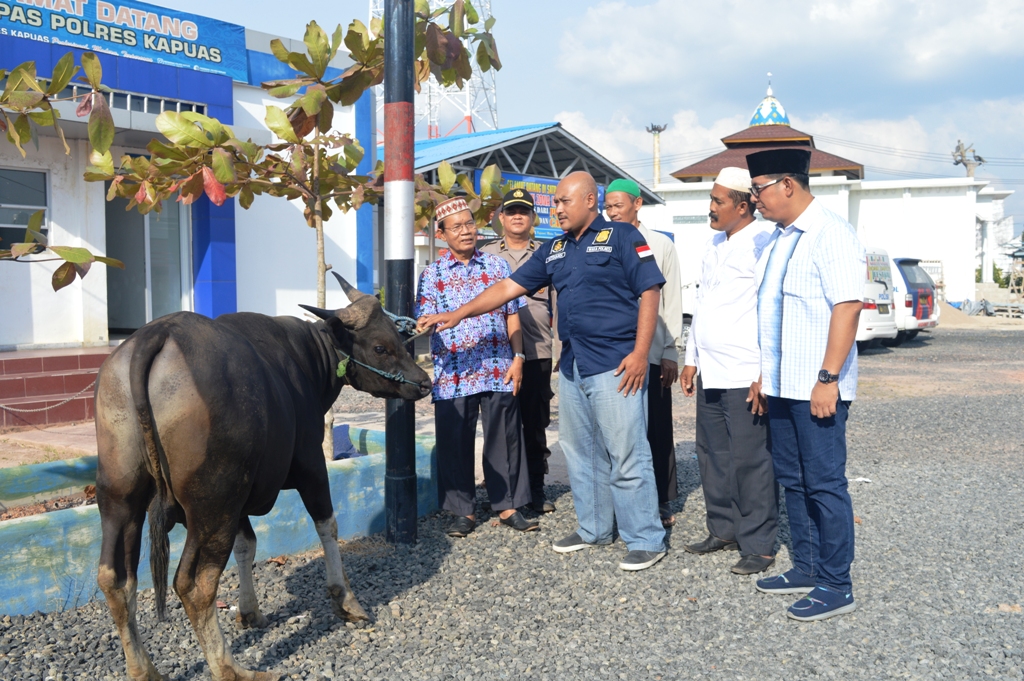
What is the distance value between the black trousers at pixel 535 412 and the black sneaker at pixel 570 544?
804 millimetres

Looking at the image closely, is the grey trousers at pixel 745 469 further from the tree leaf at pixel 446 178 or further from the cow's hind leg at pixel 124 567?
the cow's hind leg at pixel 124 567

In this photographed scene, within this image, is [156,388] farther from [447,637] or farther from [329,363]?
[447,637]

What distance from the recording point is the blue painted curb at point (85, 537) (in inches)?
151

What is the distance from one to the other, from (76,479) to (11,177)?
7.15 m

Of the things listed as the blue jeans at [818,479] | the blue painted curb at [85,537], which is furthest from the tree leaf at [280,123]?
the blue jeans at [818,479]

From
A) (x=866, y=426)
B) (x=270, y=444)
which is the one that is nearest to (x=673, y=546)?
(x=270, y=444)

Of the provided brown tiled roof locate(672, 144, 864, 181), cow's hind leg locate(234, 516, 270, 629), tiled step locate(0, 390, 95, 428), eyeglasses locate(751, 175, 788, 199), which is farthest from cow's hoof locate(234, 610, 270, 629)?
brown tiled roof locate(672, 144, 864, 181)

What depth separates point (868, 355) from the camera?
18156mm

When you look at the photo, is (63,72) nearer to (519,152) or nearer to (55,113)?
(55,113)

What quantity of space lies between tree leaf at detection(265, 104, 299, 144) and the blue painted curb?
1908 millimetres

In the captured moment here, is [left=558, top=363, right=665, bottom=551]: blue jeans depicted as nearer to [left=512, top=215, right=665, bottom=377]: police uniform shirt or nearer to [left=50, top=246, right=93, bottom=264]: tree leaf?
[left=512, top=215, right=665, bottom=377]: police uniform shirt

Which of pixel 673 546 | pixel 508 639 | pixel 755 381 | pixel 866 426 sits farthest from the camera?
pixel 866 426

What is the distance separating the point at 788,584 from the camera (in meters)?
4.42

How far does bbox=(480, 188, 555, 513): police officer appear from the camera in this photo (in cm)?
600
